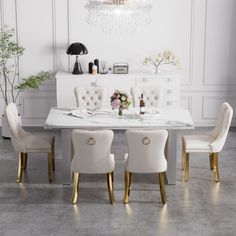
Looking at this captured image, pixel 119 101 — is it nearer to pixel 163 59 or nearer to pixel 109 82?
pixel 109 82

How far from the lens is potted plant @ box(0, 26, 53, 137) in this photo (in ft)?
25.3

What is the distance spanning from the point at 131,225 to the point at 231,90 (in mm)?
4288

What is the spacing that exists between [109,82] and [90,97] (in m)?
0.85

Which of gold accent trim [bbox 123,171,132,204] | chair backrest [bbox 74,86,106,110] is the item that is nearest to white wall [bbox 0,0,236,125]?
chair backrest [bbox 74,86,106,110]

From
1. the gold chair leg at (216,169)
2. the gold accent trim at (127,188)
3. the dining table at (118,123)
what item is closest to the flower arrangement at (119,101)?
the dining table at (118,123)

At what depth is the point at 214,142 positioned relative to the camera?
5910mm

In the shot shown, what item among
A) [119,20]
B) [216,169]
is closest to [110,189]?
[216,169]

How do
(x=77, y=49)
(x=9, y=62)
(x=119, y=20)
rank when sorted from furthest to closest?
(x=9, y=62) → (x=119, y=20) → (x=77, y=49)

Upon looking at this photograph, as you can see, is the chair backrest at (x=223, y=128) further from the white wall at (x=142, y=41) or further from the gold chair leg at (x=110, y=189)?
the white wall at (x=142, y=41)

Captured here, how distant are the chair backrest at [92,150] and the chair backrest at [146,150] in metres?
0.21

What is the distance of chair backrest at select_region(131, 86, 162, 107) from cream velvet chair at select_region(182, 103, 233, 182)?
3.86ft

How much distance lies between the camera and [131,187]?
5812mm

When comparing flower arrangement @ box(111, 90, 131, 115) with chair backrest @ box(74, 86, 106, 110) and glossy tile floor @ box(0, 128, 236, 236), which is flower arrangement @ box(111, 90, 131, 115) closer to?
glossy tile floor @ box(0, 128, 236, 236)

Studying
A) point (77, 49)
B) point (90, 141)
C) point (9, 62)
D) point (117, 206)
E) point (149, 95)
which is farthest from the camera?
point (9, 62)
